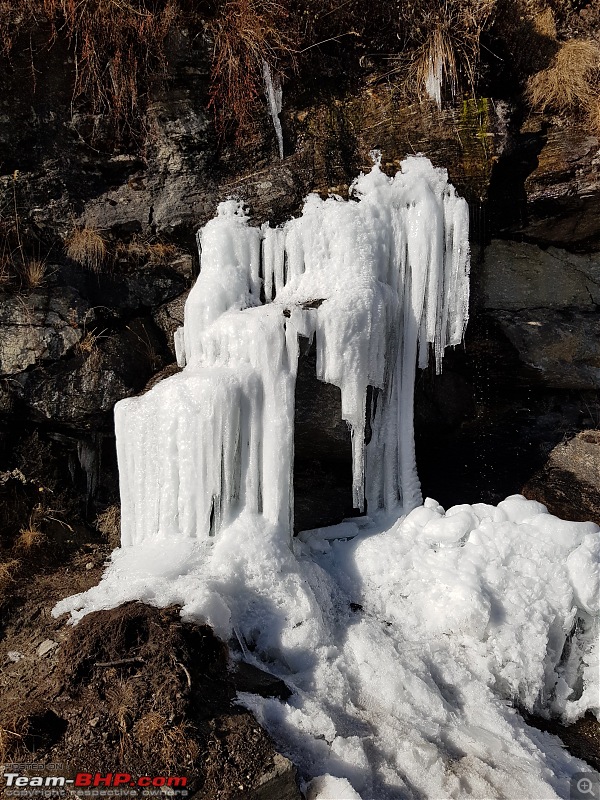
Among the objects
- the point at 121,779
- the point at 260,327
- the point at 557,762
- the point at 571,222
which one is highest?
the point at 571,222

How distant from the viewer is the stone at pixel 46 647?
4047 millimetres

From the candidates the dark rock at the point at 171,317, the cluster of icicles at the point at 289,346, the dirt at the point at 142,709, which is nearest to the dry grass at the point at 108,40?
the cluster of icicles at the point at 289,346

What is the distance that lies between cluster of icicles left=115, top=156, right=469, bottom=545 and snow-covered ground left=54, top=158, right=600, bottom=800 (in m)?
0.02

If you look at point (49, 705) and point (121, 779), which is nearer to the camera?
point (121, 779)

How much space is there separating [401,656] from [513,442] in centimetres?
356

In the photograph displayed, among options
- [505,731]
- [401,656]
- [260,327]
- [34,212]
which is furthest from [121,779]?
[34,212]

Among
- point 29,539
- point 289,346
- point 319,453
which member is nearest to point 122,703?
point 29,539

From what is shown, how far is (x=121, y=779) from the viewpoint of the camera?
9.39ft

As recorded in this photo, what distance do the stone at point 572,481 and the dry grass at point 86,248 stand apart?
4807 millimetres

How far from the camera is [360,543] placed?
5086 mm

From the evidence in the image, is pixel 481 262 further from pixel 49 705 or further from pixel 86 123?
pixel 49 705

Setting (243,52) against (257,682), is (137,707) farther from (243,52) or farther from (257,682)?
(243,52)

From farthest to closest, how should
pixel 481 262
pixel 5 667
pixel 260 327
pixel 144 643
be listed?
pixel 481 262 → pixel 260 327 → pixel 5 667 → pixel 144 643

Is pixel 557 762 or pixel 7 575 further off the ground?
pixel 7 575
